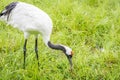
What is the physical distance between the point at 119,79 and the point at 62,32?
4.86ft

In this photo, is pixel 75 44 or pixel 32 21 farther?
pixel 75 44

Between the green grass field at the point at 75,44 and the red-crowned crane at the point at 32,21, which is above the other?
the red-crowned crane at the point at 32,21

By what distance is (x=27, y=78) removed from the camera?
485 cm

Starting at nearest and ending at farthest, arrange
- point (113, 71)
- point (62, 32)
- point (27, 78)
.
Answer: point (27, 78)
point (113, 71)
point (62, 32)

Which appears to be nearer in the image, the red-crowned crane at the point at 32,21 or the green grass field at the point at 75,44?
the red-crowned crane at the point at 32,21

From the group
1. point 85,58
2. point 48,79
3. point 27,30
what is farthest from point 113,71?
point 27,30

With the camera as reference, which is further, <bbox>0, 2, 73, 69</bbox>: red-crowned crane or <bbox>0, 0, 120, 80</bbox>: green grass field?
<bbox>0, 0, 120, 80</bbox>: green grass field

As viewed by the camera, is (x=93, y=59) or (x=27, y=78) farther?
(x=93, y=59)

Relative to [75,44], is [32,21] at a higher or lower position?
higher

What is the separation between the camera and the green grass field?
5.10 meters

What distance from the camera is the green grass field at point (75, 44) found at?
5.10 meters

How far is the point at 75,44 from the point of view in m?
5.91

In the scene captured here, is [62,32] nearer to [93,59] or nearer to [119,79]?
[93,59]

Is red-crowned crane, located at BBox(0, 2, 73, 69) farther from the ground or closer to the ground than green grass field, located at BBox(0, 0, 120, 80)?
farther from the ground
